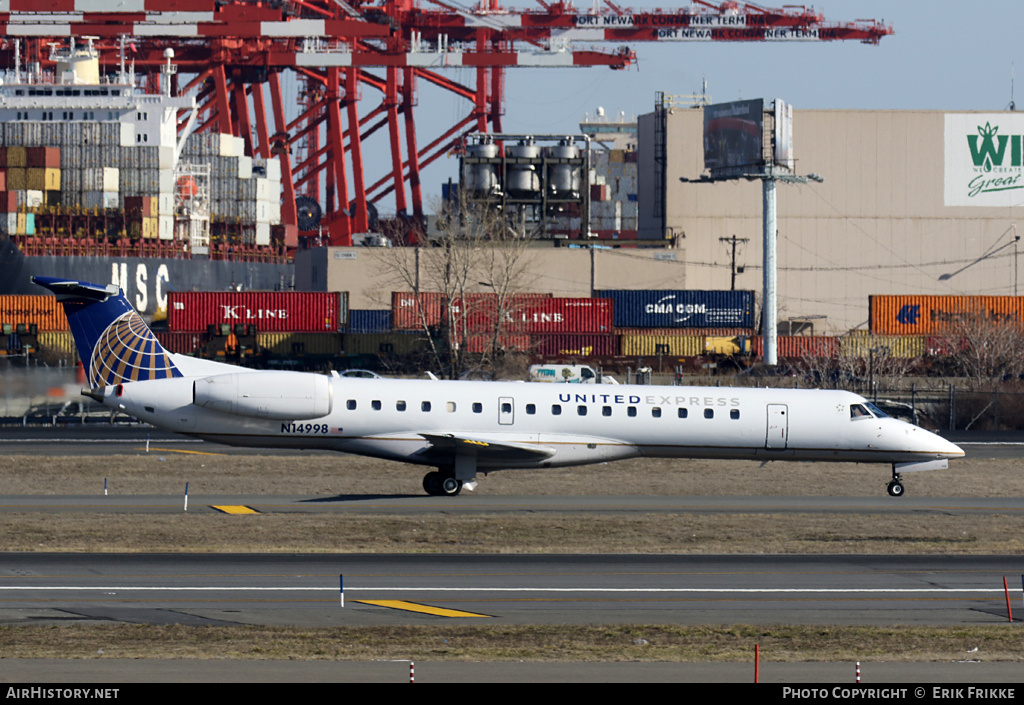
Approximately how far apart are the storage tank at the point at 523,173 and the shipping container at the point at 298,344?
83.9 ft

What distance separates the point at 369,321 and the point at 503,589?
196 ft

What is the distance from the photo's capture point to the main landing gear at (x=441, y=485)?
105 ft

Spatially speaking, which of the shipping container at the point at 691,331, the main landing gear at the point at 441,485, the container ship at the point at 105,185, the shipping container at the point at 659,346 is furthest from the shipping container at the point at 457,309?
the container ship at the point at 105,185

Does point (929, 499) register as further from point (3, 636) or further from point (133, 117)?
point (133, 117)

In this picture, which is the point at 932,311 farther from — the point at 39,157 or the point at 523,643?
the point at 39,157

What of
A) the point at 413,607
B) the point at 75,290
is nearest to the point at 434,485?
the point at 75,290

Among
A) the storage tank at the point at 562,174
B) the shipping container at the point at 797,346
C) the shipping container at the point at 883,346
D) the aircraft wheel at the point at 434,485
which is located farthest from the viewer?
the storage tank at the point at 562,174

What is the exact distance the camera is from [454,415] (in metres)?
31.8

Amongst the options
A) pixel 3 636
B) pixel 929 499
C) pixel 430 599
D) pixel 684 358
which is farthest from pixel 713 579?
pixel 684 358

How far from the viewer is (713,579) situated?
22.5 m

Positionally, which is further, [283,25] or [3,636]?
[283,25]

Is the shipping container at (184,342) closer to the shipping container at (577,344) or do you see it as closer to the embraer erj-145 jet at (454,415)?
the shipping container at (577,344)

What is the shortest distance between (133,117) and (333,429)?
101 meters

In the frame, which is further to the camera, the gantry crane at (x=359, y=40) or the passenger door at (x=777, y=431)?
the gantry crane at (x=359, y=40)
